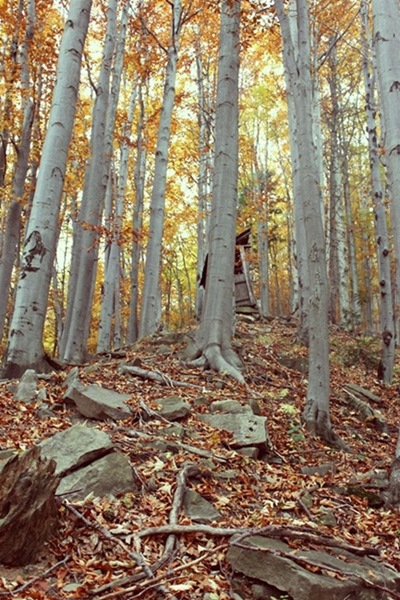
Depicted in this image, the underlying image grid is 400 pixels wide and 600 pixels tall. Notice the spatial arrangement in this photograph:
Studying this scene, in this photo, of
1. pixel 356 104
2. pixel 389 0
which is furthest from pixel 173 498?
pixel 356 104

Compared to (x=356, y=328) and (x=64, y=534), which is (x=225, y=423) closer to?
(x=64, y=534)

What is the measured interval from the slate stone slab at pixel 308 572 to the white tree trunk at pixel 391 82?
243cm

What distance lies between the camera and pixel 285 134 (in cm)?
2420

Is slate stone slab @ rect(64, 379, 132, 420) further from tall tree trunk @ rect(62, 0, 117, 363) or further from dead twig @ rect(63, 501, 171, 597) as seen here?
tall tree trunk @ rect(62, 0, 117, 363)

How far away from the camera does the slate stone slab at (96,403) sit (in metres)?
4.57

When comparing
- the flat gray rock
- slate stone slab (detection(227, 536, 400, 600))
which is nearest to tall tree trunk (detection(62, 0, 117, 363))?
the flat gray rock

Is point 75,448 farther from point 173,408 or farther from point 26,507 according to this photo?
point 173,408

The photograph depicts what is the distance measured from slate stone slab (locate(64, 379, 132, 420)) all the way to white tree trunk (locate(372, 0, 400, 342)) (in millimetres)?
2843

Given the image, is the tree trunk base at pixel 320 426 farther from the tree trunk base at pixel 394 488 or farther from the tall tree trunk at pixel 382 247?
the tall tree trunk at pixel 382 247

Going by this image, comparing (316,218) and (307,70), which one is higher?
(307,70)

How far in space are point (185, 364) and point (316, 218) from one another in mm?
2637

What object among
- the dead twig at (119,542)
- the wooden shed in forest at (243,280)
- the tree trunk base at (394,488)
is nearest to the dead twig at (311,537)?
the dead twig at (119,542)

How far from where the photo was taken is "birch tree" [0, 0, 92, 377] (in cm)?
573

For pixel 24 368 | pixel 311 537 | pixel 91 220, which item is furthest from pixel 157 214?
pixel 311 537
